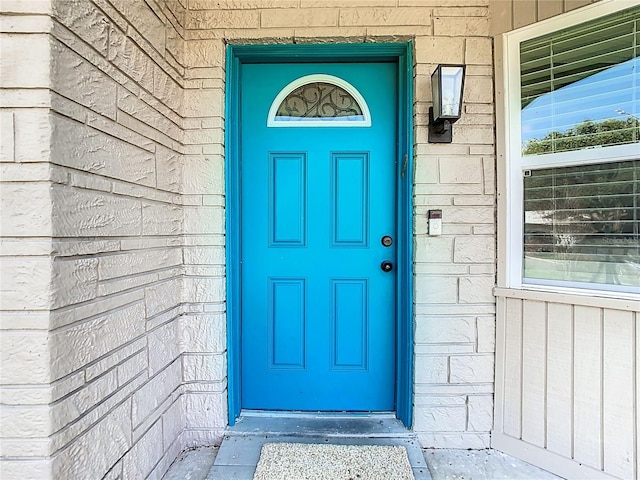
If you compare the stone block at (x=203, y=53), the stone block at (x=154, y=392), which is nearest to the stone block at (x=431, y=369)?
the stone block at (x=154, y=392)

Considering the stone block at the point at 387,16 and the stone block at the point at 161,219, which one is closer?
the stone block at the point at 161,219

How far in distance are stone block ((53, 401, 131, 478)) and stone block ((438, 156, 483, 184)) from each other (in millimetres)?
1787

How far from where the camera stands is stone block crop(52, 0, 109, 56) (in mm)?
1049

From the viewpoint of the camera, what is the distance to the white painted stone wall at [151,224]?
3.27 ft

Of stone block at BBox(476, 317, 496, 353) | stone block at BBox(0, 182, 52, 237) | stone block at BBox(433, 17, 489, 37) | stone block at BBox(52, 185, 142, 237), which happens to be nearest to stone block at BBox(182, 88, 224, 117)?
stone block at BBox(52, 185, 142, 237)

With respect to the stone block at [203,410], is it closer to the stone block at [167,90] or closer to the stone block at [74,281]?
the stone block at [74,281]

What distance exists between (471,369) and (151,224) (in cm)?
175

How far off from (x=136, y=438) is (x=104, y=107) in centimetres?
130

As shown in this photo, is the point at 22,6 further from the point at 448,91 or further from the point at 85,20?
the point at 448,91

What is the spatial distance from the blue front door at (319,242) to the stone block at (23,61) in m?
1.03

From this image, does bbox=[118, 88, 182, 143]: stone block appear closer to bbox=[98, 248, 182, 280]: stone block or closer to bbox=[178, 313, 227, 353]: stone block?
bbox=[98, 248, 182, 280]: stone block

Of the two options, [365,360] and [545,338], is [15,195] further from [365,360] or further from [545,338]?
[545,338]

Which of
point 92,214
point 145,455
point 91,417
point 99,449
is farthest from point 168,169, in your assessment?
point 145,455

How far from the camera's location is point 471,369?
1812mm
